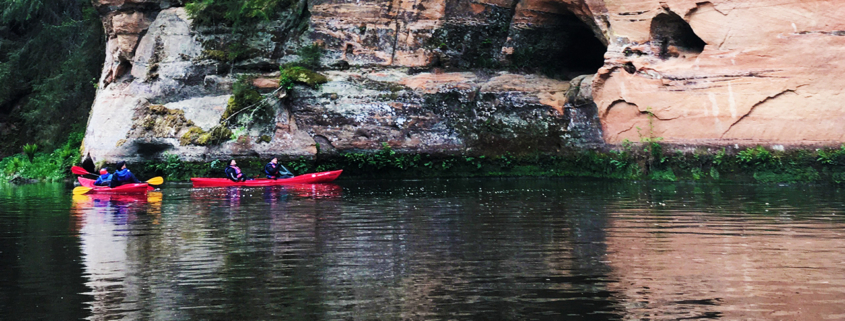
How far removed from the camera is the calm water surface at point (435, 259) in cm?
772

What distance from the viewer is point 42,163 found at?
32.2m

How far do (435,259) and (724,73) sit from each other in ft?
49.8

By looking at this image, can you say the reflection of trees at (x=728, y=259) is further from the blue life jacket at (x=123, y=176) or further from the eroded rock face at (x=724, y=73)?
the blue life jacket at (x=123, y=176)

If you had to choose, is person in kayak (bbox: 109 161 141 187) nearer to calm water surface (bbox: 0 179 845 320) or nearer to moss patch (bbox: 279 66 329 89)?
calm water surface (bbox: 0 179 845 320)

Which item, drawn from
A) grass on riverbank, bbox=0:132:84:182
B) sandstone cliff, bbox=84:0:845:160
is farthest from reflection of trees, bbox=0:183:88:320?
grass on riverbank, bbox=0:132:84:182

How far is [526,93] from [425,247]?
16665mm

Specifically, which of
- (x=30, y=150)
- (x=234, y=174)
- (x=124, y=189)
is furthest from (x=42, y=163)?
(x=124, y=189)

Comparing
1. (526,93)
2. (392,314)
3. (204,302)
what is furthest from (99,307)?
(526,93)

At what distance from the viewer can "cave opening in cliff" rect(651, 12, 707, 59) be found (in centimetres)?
2389

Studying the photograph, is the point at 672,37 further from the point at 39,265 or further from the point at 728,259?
the point at 39,265

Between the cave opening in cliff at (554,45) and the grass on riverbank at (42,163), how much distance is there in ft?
53.5

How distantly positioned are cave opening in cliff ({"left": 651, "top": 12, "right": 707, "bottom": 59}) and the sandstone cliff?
0.07m

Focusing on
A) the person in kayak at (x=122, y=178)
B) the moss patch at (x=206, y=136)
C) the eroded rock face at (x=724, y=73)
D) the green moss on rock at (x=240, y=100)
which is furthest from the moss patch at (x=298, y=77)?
the eroded rock face at (x=724, y=73)

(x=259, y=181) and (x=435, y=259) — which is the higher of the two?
(x=259, y=181)
